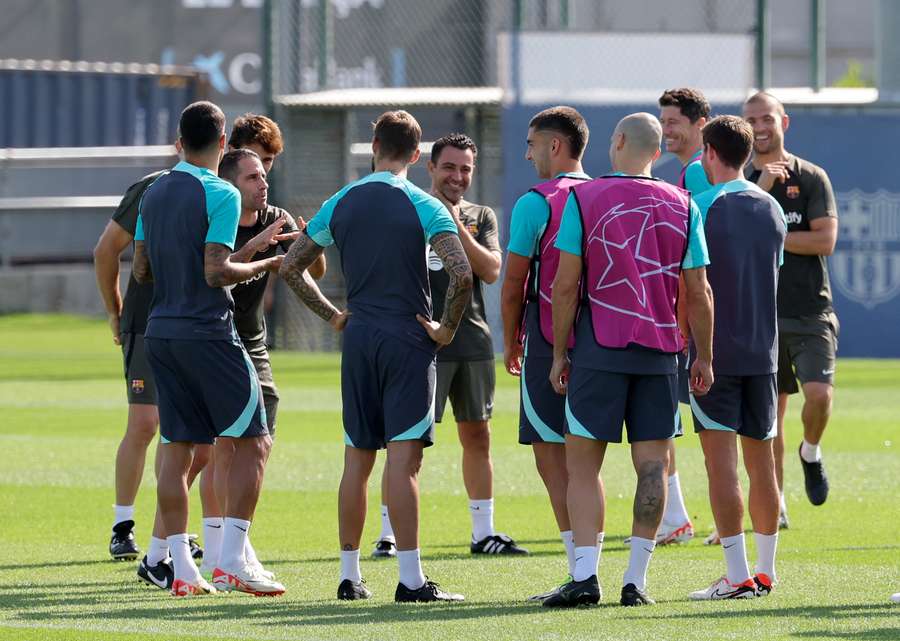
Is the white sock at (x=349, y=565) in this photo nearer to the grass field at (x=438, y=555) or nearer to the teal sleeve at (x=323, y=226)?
the grass field at (x=438, y=555)

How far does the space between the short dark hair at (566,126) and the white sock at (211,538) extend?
242cm

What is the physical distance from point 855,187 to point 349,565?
16.9 metres

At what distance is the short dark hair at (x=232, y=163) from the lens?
807cm

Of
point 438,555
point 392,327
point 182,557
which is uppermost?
point 392,327

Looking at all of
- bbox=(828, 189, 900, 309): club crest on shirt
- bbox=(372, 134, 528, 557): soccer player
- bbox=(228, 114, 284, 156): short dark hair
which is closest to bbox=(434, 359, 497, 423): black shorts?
bbox=(372, 134, 528, 557): soccer player

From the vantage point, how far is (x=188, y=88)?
1580 inches

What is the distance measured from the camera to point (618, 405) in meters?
7.21

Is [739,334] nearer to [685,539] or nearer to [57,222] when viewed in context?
[685,539]

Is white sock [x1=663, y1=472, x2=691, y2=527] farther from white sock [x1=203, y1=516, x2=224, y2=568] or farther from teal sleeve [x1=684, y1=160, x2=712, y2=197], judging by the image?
white sock [x1=203, y1=516, x2=224, y2=568]

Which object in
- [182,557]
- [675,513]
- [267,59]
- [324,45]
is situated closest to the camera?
[182,557]

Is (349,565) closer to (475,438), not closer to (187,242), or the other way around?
(187,242)

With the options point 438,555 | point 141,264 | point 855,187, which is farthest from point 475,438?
point 855,187

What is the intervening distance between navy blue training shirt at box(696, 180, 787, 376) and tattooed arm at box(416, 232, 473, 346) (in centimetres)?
110

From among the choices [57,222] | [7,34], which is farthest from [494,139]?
[7,34]
